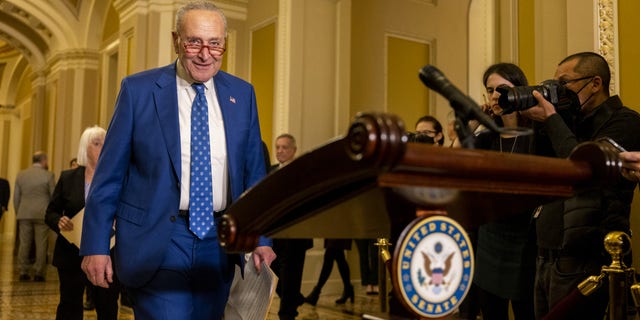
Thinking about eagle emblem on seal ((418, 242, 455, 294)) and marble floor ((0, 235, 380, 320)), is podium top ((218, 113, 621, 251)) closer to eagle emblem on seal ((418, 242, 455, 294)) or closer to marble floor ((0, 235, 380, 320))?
eagle emblem on seal ((418, 242, 455, 294))

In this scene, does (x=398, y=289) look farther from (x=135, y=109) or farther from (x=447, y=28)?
(x=447, y=28)

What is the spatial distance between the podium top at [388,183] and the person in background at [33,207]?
879 centimetres

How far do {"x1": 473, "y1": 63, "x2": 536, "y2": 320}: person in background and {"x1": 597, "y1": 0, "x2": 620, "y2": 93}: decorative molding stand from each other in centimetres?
118

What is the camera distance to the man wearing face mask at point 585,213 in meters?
2.41

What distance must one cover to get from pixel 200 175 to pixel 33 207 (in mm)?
8074

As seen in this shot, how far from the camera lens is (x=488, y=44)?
4684mm

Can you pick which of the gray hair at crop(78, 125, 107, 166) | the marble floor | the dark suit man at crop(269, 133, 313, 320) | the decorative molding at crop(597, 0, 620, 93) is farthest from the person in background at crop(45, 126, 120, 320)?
the decorative molding at crop(597, 0, 620, 93)

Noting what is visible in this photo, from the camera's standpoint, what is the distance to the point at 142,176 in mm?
1960

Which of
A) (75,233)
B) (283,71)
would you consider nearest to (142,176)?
(75,233)

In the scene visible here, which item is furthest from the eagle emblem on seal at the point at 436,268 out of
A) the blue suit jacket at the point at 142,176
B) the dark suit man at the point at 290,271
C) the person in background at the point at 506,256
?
the dark suit man at the point at 290,271

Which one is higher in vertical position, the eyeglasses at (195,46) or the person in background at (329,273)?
the eyeglasses at (195,46)

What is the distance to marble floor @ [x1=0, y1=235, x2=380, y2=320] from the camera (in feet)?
18.8

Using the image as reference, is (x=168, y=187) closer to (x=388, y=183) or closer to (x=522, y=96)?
(x=522, y=96)

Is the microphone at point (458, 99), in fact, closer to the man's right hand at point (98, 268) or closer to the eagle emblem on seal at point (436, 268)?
the eagle emblem on seal at point (436, 268)
